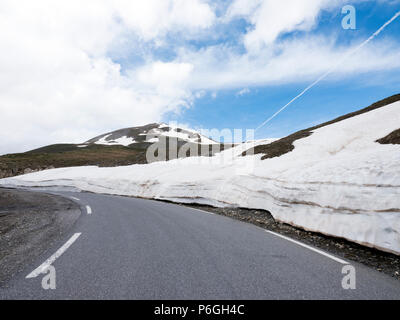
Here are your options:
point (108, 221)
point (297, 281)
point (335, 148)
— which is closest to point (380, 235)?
point (297, 281)

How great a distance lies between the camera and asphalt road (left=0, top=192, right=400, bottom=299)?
3373 mm

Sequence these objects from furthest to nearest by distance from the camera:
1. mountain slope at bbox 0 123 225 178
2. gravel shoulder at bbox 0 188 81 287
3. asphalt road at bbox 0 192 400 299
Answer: mountain slope at bbox 0 123 225 178, gravel shoulder at bbox 0 188 81 287, asphalt road at bbox 0 192 400 299

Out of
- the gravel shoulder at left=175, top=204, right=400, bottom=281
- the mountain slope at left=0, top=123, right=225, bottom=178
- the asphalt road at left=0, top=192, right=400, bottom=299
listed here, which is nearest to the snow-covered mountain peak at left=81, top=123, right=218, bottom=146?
the mountain slope at left=0, top=123, right=225, bottom=178

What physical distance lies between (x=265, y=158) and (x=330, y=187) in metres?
14.7

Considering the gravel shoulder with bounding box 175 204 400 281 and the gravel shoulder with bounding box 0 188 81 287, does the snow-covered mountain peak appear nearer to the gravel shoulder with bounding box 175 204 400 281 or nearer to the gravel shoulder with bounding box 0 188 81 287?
the gravel shoulder with bounding box 0 188 81 287

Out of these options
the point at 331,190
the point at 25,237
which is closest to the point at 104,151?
the point at 25,237

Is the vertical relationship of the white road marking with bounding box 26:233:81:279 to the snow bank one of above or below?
below

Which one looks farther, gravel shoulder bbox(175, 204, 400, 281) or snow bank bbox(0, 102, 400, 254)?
snow bank bbox(0, 102, 400, 254)

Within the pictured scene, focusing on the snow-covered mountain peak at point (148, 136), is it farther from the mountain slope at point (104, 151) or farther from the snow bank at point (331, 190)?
the snow bank at point (331, 190)

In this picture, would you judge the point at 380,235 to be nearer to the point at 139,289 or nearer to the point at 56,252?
the point at 139,289

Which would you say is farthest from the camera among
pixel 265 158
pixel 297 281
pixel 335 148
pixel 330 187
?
pixel 265 158

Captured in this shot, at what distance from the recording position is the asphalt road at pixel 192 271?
3373 millimetres

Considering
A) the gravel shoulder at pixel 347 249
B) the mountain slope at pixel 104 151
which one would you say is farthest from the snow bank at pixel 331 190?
the mountain slope at pixel 104 151
